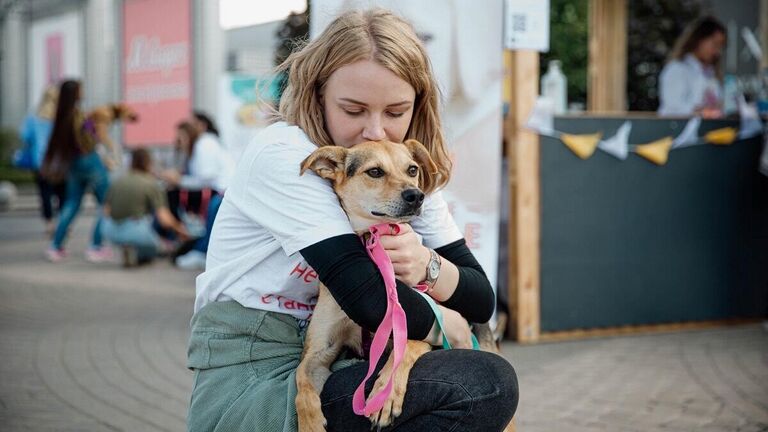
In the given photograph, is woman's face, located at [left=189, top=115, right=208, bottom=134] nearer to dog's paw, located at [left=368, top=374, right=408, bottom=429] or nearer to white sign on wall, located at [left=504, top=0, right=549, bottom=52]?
white sign on wall, located at [left=504, top=0, right=549, bottom=52]

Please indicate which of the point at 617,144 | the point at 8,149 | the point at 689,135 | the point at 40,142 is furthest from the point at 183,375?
the point at 8,149

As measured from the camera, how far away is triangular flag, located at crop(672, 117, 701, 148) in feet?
20.0

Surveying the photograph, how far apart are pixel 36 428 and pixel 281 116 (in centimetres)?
248

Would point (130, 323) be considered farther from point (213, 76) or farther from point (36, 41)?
point (36, 41)

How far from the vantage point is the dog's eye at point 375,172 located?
96.4 inches

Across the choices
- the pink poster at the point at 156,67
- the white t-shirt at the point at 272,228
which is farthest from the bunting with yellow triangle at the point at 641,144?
the pink poster at the point at 156,67

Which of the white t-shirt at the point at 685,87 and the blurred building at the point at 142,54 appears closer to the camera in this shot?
the white t-shirt at the point at 685,87

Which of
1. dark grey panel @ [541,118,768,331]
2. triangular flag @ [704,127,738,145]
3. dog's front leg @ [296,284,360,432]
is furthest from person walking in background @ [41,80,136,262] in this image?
dog's front leg @ [296,284,360,432]

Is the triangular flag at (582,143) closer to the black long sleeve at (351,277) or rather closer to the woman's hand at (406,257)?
the woman's hand at (406,257)

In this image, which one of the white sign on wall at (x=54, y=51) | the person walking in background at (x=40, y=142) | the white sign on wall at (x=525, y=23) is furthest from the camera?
the white sign on wall at (x=54, y=51)

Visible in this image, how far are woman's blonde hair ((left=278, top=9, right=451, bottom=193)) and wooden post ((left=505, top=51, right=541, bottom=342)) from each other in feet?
10.0

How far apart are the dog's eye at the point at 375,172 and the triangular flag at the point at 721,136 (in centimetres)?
450

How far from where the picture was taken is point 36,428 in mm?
4090

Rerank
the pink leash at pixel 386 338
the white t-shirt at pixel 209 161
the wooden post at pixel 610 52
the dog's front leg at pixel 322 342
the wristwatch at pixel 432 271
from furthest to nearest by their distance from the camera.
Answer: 1. the white t-shirt at pixel 209 161
2. the wooden post at pixel 610 52
3. the wristwatch at pixel 432 271
4. the dog's front leg at pixel 322 342
5. the pink leash at pixel 386 338
